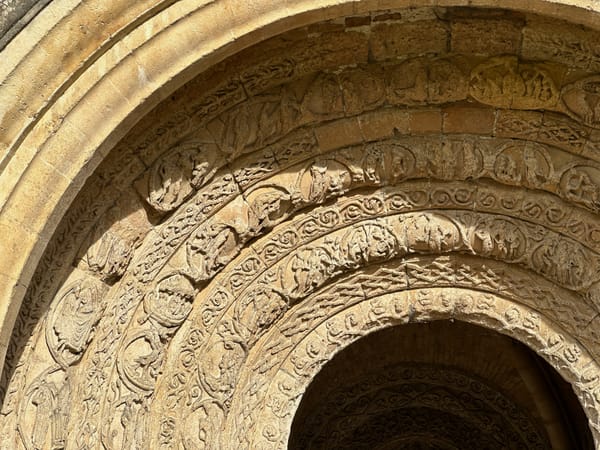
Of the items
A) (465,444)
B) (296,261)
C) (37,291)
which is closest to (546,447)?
(465,444)

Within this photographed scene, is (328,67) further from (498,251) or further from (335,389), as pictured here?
(335,389)

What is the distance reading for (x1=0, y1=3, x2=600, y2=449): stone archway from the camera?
5074 mm

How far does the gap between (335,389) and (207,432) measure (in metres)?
3.82

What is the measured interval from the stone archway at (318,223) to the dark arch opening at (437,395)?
9.01ft

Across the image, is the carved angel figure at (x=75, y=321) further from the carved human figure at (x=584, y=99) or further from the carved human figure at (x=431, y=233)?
the carved human figure at (x=584, y=99)

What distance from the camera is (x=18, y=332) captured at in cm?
470

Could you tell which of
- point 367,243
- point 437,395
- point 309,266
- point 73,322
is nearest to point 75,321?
point 73,322

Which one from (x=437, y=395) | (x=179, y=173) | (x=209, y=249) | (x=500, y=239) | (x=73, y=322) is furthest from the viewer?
(x=437, y=395)

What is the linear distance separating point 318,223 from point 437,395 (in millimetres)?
4181

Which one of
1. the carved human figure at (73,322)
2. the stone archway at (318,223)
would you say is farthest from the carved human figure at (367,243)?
the carved human figure at (73,322)

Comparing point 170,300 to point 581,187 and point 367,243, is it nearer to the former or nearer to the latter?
point 367,243

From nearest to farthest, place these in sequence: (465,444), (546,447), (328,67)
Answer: (328,67), (546,447), (465,444)

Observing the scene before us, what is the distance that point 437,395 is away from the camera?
30.6 feet

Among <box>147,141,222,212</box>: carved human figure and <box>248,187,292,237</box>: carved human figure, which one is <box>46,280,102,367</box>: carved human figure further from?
<box>248,187,292,237</box>: carved human figure
